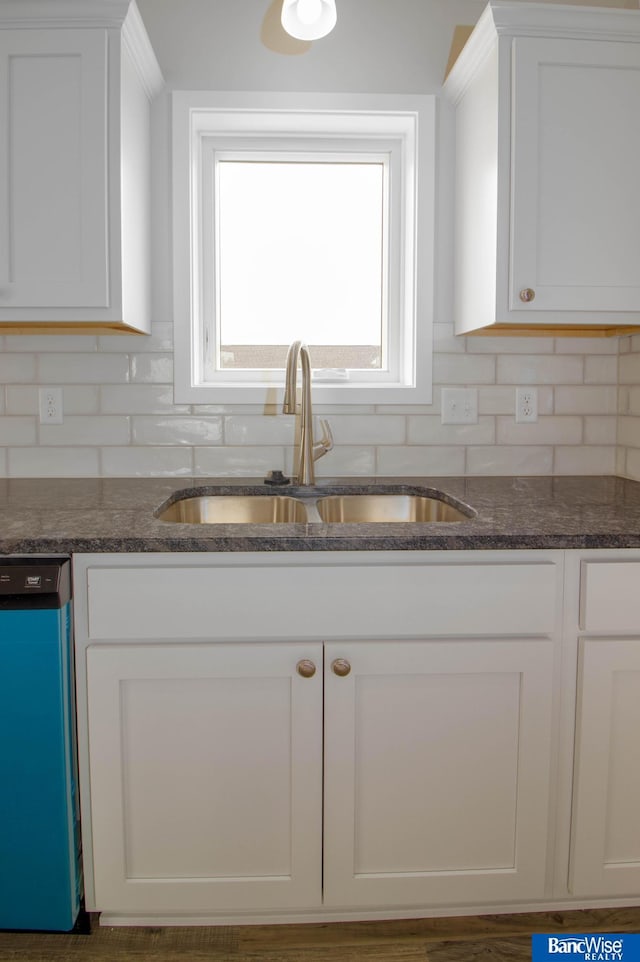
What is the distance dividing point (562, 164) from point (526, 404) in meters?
0.69

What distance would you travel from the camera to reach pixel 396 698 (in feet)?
4.86

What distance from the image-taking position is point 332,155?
2.26 m

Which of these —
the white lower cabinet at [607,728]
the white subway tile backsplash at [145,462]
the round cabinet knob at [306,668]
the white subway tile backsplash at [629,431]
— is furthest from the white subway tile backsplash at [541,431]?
the round cabinet knob at [306,668]

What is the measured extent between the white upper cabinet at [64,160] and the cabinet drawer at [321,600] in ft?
2.35

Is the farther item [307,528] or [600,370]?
[600,370]

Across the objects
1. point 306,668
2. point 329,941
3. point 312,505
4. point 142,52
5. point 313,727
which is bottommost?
point 329,941

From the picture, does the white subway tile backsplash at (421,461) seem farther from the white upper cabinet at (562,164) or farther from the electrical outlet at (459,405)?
the white upper cabinet at (562,164)

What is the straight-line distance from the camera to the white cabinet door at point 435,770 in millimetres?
1476

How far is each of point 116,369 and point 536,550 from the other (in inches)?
51.8

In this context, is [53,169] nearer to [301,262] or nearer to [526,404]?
[301,262]

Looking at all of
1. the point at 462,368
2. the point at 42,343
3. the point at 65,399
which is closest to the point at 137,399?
the point at 65,399

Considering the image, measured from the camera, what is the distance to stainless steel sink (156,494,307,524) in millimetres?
2012

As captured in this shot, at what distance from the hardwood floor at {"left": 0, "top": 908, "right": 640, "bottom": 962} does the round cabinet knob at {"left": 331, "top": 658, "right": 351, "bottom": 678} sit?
1.93 ft

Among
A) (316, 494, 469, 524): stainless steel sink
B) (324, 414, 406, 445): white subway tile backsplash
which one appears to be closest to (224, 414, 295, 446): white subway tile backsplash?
(324, 414, 406, 445): white subway tile backsplash
